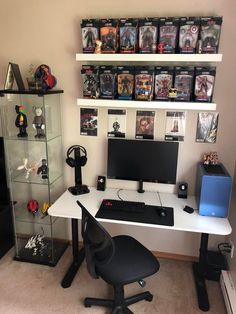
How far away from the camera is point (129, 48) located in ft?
6.48

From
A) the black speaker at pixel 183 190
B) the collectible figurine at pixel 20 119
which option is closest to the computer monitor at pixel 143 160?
the black speaker at pixel 183 190

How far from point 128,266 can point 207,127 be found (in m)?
1.30

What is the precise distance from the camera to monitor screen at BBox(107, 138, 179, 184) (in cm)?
215

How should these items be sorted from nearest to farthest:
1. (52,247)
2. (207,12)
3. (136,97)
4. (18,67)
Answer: (207,12) → (136,97) → (18,67) → (52,247)

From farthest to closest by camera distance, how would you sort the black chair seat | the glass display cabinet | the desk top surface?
the glass display cabinet
the desk top surface
the black chair seat

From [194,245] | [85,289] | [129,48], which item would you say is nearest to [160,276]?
[194,245]

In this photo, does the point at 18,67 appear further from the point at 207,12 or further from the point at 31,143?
the point at 207,12

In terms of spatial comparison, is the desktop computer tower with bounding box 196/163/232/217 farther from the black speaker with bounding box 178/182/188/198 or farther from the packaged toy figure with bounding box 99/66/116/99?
the packaged toy figure with bounding box 99/66/116/99

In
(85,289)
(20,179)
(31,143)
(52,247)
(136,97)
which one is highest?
(136,97)

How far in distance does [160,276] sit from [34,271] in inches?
45.6

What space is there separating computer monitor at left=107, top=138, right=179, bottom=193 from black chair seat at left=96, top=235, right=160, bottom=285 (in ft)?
2.01

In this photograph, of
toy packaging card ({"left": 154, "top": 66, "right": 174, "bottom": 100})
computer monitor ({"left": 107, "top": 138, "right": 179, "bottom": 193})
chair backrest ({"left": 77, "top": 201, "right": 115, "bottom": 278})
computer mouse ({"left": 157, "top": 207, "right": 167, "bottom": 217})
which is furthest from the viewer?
computer monitor ({"left": 107, "top": 138, "right": 179, "bottom": 193})

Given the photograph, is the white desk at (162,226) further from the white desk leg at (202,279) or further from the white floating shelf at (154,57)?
the white floating shelf at (154,57)

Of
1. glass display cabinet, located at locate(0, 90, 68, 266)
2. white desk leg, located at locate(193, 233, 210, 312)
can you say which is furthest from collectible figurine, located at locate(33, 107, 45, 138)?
white desk leg, located at locate(193, 233, 210, 312)
